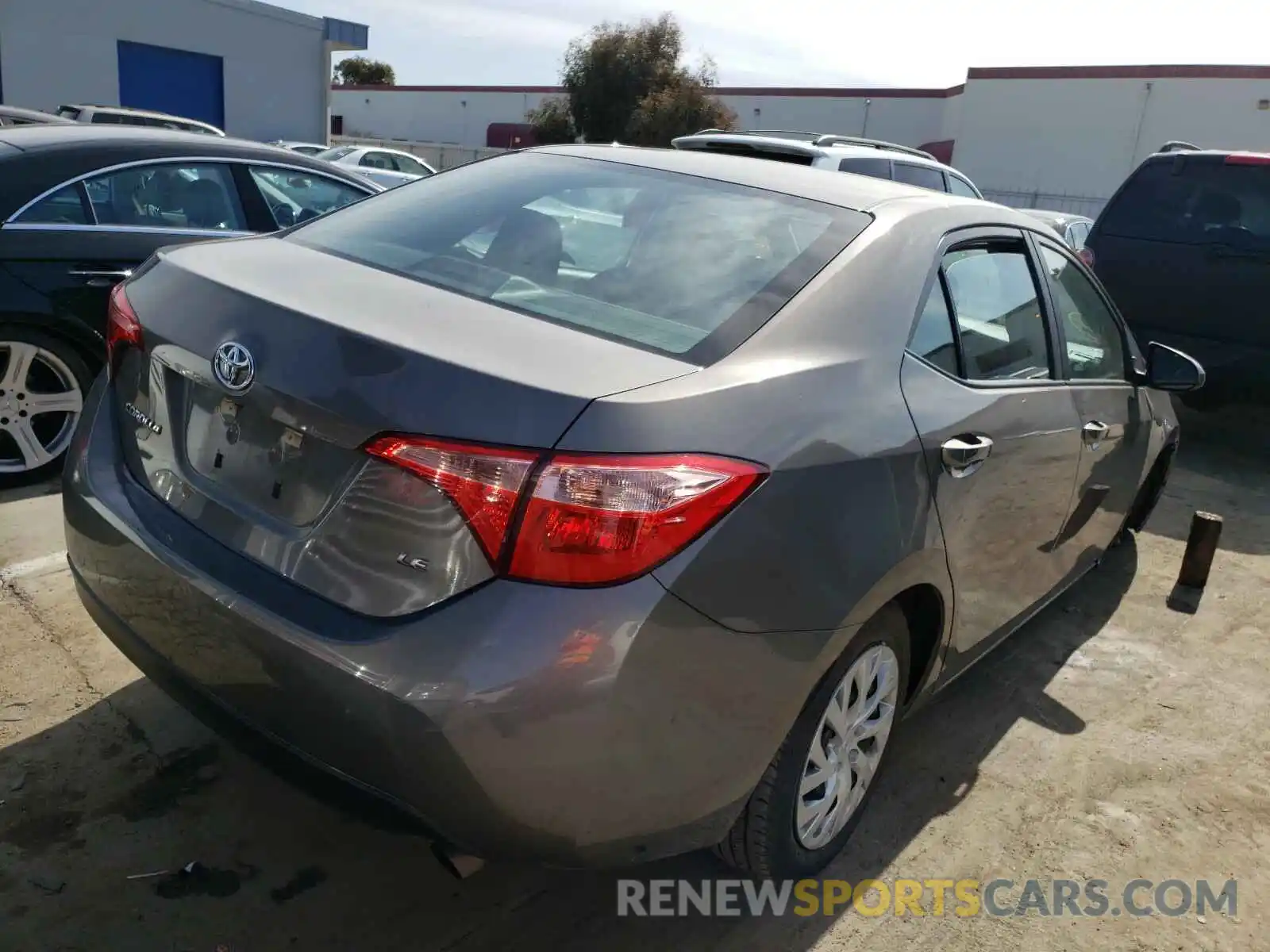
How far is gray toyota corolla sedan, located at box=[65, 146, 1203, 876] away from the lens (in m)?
1.81

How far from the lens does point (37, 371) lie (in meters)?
4.56

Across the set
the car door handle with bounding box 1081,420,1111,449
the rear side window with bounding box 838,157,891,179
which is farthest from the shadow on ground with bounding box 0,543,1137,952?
the rear side window with bounding box 838,157,891,179

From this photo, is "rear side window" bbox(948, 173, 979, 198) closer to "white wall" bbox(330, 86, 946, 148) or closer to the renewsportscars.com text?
the renewsportscars.com text

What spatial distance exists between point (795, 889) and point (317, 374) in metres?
1.71

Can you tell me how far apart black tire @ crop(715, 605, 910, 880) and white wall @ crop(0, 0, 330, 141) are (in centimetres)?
2219

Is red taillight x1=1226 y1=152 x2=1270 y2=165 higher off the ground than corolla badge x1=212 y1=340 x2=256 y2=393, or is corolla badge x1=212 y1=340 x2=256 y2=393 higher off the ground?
red taillight x1=1226 y1=152 x2=1270 y2=165

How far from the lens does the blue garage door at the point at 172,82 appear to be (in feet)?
70.4

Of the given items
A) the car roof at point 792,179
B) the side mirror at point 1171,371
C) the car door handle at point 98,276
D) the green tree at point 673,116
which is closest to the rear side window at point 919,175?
the side mirror at point 1171,371

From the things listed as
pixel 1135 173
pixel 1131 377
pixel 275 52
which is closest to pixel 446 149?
pixel 275 52

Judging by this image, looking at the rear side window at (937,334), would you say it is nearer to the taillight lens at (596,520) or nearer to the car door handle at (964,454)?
the car door handle at (964,454)

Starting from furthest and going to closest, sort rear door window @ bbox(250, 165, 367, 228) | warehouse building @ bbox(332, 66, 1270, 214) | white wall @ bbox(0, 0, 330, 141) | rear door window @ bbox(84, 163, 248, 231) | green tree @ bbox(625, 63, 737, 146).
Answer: green tree @ bbox(625, 63, 737, 146) → warehouse building @ bbox(332, 66, 1270, 214) → white wall @ bbox(0, 0, 330, 141) → rear door window @ bbox(250, 165, 367, 228) → rear door window @ bbox(84, 163, 248, 231)

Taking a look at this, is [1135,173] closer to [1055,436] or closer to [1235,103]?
[1055,436]

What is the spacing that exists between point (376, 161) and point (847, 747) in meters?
16.7

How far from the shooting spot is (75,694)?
3.12m
